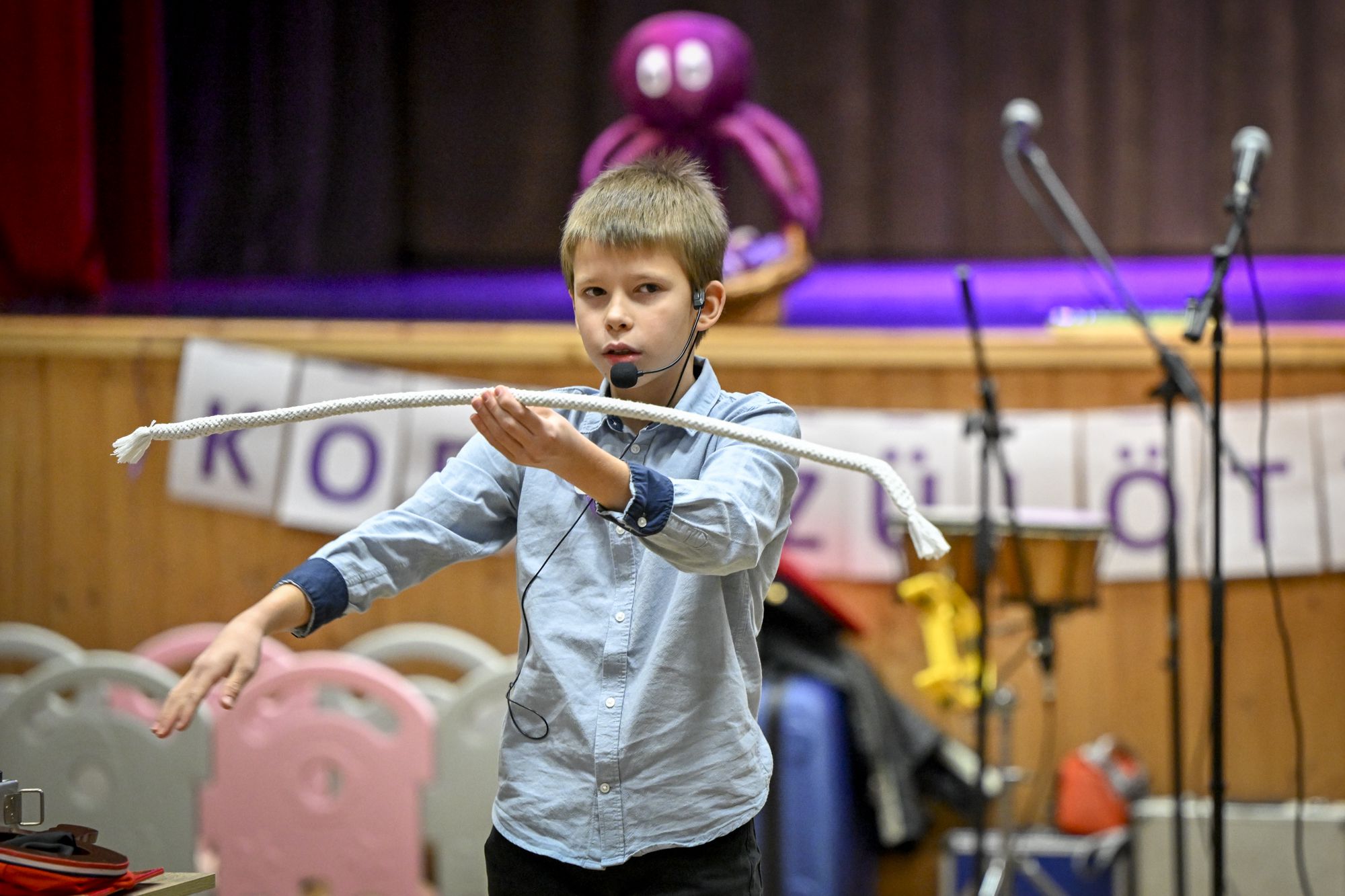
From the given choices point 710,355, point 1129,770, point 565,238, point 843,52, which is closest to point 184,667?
point 710,355

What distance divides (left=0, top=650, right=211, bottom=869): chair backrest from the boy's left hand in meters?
1.98

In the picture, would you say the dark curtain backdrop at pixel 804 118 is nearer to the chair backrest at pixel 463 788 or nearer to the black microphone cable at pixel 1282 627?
the black microphone cable at pixel 1282 627

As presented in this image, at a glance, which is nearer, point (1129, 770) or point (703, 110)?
point (1129, 770)

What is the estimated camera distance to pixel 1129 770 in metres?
3.24

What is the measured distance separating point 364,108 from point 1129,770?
3947 millimetres

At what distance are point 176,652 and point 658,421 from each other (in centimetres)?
250

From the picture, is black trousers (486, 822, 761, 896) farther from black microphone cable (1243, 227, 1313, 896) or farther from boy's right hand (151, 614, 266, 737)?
→ black microphone cable (1243, 227, 1313, 896)

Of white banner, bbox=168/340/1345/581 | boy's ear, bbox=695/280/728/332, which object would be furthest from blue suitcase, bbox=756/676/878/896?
boy's ear, bbox=695/280/728/332

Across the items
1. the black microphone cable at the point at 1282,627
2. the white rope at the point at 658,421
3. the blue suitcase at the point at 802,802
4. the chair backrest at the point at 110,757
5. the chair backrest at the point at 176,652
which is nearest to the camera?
the white rope at the point at 658,421

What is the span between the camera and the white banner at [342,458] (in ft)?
11.6

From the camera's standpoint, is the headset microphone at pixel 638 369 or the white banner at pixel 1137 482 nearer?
the headset microphone at pixel 638 369

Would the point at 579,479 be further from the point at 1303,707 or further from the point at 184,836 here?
the point at 1303,707

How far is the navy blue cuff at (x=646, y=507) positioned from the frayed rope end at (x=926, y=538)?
0.71 ft

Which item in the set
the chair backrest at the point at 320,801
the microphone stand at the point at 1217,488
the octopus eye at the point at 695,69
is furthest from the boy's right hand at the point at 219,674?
the octopus eye at the point at 695,69
